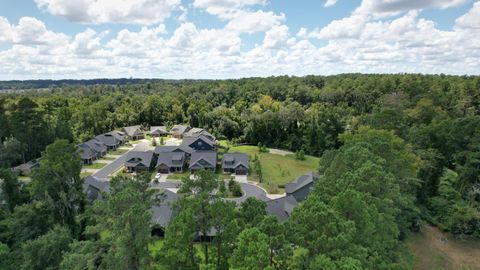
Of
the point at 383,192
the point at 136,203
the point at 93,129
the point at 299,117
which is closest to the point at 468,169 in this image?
the point at 383,192

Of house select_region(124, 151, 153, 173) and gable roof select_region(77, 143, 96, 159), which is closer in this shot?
house select_region(124, 151, 153, 173)

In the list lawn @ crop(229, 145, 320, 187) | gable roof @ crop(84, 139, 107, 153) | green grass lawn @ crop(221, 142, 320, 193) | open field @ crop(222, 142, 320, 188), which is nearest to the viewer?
green grass lawn @ crop(221, 142, 320, 193)

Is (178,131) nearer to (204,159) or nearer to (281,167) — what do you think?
(204,159)

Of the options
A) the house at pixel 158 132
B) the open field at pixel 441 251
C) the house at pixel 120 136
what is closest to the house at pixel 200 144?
the house at pixel 120 136

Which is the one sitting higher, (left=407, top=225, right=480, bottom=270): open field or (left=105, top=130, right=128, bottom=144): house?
(left=105, top=130, right=128, bottom=144): house

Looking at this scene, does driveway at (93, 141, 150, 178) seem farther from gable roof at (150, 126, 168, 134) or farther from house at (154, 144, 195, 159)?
gable roof at (150, 126, 168, 134)

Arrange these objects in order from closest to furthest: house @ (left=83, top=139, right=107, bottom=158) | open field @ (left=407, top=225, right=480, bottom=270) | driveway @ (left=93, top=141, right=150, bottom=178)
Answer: open field @ (left=407, top=225, right=480, bottom=270) < driveway @ (left=93, top=141, right=150, bottom=178) < house @ (left=83, top=139, right=107, bottom=158)

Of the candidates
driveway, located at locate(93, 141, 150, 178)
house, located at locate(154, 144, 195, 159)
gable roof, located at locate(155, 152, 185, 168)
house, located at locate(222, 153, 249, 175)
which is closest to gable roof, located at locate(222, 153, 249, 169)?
house, located at locate(222, 153, 249, 175)
